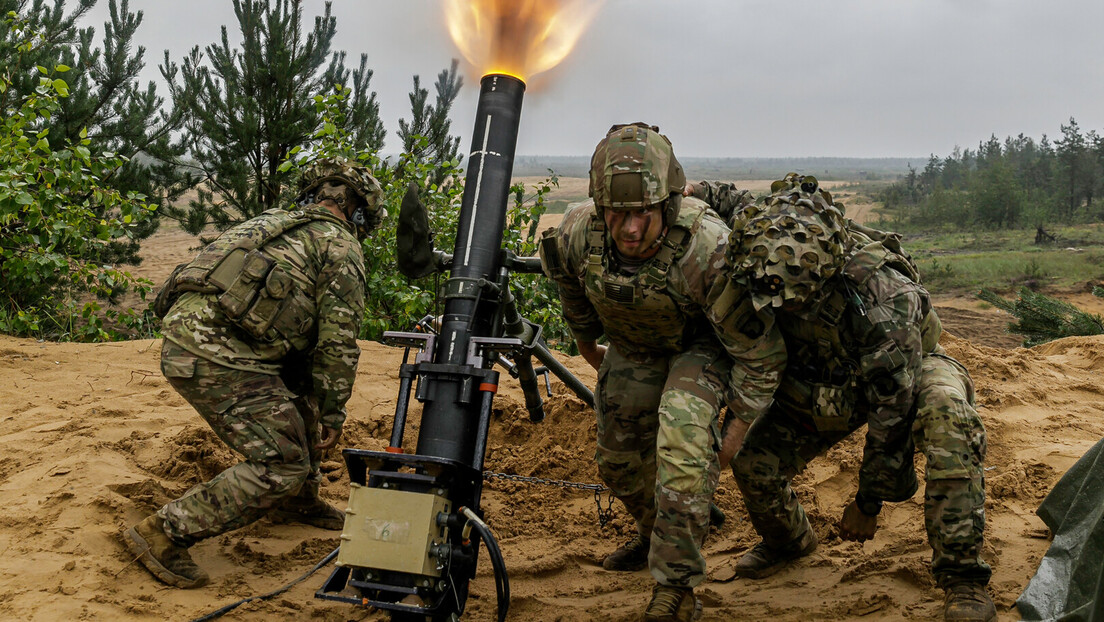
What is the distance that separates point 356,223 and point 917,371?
2.94 m

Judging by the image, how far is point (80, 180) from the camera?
696cm

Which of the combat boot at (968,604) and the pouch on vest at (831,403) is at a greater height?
the pouch on vest at (831,403)

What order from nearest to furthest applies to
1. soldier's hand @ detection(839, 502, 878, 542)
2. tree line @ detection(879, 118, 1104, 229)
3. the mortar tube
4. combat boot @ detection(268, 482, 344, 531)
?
the mortar tube
soldier's hand @ detection(839, 502, 878, 542)
combat boot @ detection(268, 482, 344, 531)
tree line @ detection(879, 118, 1104, 229)

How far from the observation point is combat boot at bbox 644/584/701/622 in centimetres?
339

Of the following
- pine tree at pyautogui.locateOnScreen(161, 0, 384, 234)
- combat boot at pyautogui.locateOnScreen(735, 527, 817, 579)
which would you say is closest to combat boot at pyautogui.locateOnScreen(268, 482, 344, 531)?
combat boot at pyautogui.locateOnScreen(735, 527, 817, 579)

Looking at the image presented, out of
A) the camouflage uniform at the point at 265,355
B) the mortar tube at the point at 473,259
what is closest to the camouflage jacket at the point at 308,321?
the camouflage uniform at the point at 265,355

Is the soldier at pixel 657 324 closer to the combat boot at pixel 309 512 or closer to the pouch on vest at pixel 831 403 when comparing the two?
the pouch on vest at pixel 831 403

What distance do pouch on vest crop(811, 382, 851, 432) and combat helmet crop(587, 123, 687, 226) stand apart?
3.34ft

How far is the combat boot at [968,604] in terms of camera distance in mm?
3411

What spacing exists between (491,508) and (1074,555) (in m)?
3.34

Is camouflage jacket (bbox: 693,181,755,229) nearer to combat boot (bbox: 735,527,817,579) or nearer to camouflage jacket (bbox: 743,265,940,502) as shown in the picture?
camouflage jacket (bbox: 743,265,940,502)

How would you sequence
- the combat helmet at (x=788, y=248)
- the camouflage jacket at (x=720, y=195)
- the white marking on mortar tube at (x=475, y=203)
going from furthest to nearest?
the camouflage jacket at (x=720, y=195) < the white marking on mortar tube at (x=475, y=203) < the combat helmet at (x=788, y=248)

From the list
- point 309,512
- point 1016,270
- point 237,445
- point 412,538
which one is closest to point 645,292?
point 412,538

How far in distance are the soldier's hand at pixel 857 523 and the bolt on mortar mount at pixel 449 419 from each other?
1.70 m
